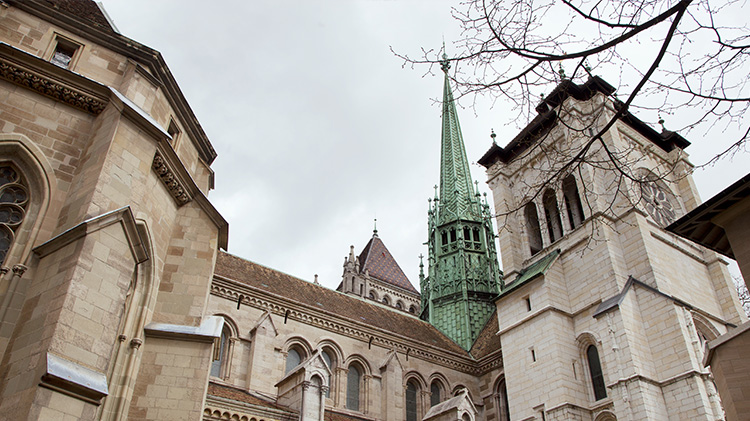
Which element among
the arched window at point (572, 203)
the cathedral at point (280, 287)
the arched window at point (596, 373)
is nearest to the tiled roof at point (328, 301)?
the cathedral at point (280, 287)

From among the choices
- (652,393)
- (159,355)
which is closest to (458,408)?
(652,393)

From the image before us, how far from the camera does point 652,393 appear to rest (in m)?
15.5

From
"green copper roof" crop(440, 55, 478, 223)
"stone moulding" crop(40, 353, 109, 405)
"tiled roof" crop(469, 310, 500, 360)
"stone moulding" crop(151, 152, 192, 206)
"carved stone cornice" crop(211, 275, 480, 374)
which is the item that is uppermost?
"green copper roof" crop(440, 55, 478, 223)

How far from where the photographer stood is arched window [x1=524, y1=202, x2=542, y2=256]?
79.8ft

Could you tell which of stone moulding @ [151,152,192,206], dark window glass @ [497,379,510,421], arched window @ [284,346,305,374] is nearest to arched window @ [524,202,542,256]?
dark window glass @ [497,379,510,421]

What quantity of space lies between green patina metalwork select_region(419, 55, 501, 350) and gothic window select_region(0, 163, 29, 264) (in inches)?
776

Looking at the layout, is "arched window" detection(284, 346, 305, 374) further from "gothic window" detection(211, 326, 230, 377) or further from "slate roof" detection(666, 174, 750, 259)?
"slate roof" detection(666, 174, 750, 259)

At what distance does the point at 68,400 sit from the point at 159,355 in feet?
8.84

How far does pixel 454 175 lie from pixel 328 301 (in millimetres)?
14035

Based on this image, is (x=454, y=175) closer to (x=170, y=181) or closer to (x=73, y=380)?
(x=170, y=181)

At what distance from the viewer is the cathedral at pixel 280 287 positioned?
7062mm

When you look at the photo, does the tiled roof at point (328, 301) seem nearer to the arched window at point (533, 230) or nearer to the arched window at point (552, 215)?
the arched window at point (533, 230)

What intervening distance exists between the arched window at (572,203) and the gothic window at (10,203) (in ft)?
63.3

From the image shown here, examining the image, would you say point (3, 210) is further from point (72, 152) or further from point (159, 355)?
point (159, 355)
